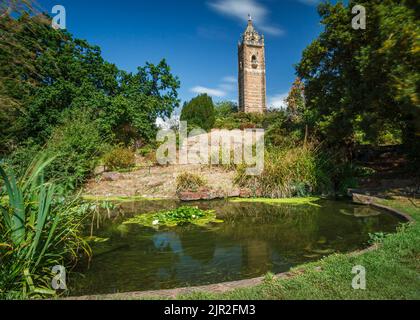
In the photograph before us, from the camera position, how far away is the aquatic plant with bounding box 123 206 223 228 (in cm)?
627

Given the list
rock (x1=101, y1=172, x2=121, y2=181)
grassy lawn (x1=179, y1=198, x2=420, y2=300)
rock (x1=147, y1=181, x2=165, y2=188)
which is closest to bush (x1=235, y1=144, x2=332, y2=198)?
rock (x1=147, y1=181, x2=165, y2=188)

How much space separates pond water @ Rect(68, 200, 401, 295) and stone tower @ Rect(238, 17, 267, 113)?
44031 mm

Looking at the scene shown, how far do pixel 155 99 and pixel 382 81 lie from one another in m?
17.0

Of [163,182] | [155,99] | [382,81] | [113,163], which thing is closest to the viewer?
[382,81]

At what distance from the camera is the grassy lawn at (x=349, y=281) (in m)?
2.46

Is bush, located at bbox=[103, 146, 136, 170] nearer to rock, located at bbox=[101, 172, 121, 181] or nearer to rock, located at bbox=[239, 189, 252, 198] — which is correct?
rock, located at bbox=[101, 172, 121, 181]

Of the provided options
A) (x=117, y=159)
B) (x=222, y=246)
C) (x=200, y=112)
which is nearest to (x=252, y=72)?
(x=200, y=112)

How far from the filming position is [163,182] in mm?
11773

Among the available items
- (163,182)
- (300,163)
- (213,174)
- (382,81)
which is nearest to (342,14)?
(382,81)

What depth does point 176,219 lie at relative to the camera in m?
6.43

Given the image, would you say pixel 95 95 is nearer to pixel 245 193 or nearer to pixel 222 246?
pixel 245 193

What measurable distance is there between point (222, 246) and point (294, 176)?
5.54 meters

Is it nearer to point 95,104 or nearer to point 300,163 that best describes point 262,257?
point 300,163

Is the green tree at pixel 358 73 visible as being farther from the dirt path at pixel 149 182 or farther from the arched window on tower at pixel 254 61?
the arched window on tower at pixel 254 61
